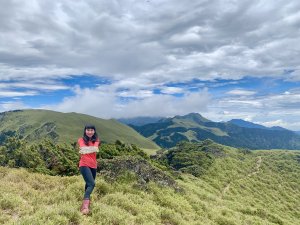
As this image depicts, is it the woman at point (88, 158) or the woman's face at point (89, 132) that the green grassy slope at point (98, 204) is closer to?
the woman at point (88, 158)

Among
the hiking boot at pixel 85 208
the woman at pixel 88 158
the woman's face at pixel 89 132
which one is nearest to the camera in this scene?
the hiking boot at pixel 85 208

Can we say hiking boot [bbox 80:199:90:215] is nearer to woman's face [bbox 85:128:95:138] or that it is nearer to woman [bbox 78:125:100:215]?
woman [bbox 78:125:100:215]

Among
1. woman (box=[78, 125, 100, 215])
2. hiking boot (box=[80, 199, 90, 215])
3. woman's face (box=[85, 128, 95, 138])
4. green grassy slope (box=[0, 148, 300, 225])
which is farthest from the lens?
woman's face (box=[85, 128, 95, 138])

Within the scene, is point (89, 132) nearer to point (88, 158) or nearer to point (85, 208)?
point (88, 158)

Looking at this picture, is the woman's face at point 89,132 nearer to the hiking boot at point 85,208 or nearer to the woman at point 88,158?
the woman at point 88,158

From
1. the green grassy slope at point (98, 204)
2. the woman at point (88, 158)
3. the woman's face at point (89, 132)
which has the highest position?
the woman's face at point (89, 132)

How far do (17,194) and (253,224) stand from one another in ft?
60.0

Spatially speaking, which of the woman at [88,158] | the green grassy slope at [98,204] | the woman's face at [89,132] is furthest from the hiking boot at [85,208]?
the woman's face at [89,132]

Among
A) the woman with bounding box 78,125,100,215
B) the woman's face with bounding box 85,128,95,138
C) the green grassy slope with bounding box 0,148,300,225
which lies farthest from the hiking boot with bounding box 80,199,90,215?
the woman's face with bounding box 85,128,95,138

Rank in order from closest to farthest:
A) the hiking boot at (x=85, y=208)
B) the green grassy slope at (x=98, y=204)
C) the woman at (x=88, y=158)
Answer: the green grassy slope at (x=98, y=204)
the hiking boot at (x=85, y=208)
the woman at (x=88, y=158)

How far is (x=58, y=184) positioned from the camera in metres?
20.9

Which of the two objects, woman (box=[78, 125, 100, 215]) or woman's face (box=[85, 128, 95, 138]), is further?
woman's face (box=[85, 128, 95, 138])

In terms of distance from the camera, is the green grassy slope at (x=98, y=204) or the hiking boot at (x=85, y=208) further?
the hiking boot at (x=85, y=208)

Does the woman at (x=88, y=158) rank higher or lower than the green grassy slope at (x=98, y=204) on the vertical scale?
higher
